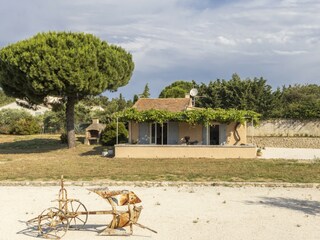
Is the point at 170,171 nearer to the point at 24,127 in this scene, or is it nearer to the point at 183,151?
the point at 183,151

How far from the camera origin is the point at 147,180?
15.7 m

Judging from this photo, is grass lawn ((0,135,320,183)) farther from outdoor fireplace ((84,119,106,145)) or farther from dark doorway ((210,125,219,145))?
outdoor fireplace ((84,119,106,145))

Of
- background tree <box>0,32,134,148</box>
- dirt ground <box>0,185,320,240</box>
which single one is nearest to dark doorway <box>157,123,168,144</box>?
background tree <box>0,32,134,148</box>

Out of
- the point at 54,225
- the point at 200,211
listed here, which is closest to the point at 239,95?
the point at 200,211

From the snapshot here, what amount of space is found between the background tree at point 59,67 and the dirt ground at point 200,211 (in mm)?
14445

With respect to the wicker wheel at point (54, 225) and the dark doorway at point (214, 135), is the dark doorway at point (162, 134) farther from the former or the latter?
the wicker wheel at point (54, 225)

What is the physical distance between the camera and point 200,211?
10609mm

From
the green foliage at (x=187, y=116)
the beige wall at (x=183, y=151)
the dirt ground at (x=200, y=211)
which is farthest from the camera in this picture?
the green foliage at (x=187, y=116)

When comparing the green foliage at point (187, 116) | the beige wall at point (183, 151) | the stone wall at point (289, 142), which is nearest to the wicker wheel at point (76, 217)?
the beige wall at point (183, 151)

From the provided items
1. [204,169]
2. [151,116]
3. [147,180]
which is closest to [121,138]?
[151,116]

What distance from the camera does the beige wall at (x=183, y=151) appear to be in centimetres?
2502

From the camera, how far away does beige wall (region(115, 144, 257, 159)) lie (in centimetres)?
2502

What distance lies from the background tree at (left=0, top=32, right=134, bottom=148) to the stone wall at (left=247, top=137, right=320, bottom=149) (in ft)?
44.9

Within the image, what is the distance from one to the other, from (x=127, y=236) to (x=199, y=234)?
56.0 inches
